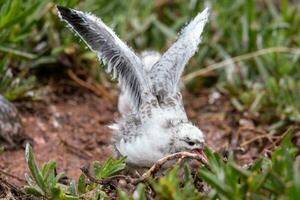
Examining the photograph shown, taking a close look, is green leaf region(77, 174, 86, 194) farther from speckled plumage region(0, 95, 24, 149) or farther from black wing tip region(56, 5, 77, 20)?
speckled plumage region(0, 95, 24, 149)

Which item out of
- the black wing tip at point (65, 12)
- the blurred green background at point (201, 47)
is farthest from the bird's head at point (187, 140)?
the blurred green background at point (201, 47)

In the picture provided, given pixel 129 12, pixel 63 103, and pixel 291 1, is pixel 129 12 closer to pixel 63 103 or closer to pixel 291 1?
pixel 63 103

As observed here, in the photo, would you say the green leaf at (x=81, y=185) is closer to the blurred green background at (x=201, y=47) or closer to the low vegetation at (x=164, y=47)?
the low vegetation at (x=164, y=47)

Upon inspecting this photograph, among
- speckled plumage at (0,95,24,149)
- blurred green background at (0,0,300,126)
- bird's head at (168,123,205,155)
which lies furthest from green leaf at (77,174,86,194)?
blurred green background at (0,0,300,126)

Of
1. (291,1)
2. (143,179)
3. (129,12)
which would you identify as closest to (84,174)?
(143,179)

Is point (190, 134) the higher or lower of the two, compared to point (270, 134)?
lower

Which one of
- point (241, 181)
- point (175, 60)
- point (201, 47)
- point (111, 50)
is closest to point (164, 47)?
point (201, 47)
